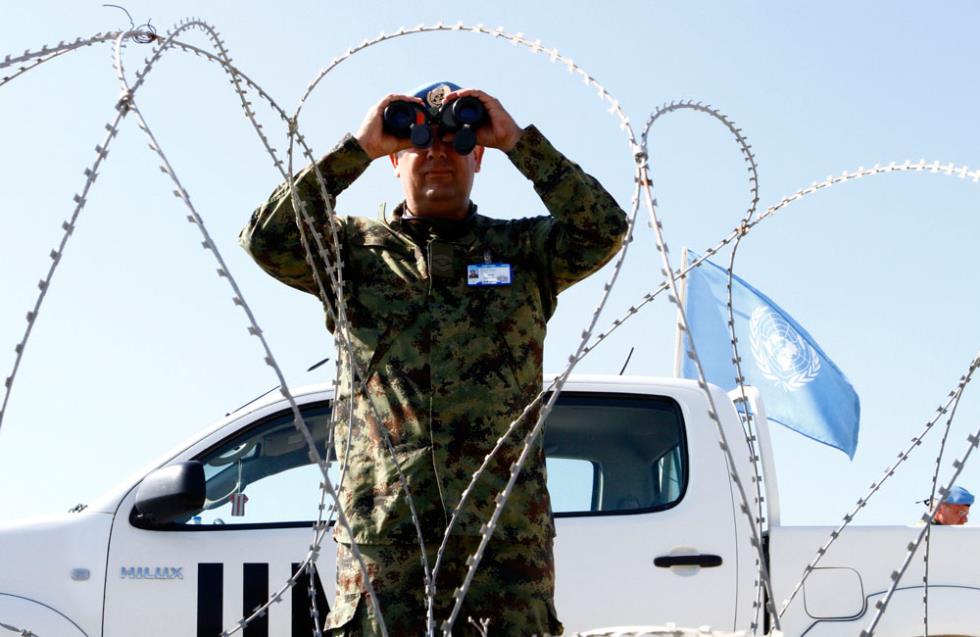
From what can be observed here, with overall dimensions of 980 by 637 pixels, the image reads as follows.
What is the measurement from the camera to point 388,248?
336 cm

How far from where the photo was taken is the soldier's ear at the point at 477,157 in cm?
353

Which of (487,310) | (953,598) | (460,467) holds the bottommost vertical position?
(953,598)

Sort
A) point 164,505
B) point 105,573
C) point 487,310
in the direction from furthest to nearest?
1. point 105,573
2. point 164,505
3. point 487,310

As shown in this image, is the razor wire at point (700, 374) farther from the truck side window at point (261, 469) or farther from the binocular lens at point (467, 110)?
the truck side window at point (261, 469)

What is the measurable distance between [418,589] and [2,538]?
90.9 inches

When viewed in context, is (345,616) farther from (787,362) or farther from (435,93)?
(787,362)

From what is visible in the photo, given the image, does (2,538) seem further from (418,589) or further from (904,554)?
(904,554)

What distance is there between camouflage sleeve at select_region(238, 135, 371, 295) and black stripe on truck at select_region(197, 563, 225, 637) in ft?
5.68

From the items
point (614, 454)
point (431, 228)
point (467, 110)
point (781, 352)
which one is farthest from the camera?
point (781, 352)

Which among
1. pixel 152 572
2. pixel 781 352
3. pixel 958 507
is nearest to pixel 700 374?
pixel 152 572

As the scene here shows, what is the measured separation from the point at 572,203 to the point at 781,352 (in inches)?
293

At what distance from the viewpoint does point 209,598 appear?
4.63 meters

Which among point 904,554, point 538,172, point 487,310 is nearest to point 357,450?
point 487,310

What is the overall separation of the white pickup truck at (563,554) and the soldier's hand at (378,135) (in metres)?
1.67
